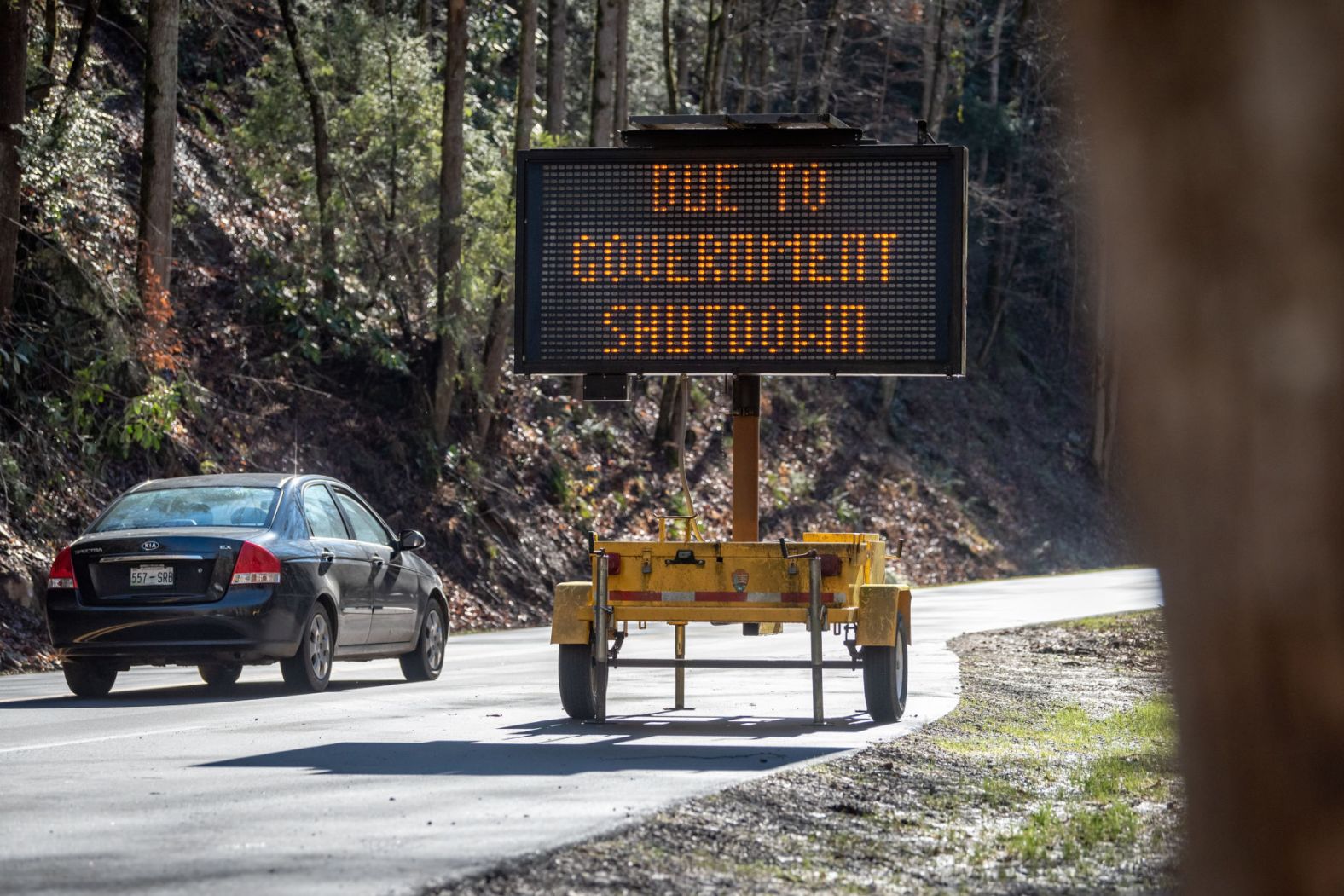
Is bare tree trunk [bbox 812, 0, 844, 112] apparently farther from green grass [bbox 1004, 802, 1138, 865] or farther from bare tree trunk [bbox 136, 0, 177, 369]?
green grass [bbox 1004, 802, 1138, 865]

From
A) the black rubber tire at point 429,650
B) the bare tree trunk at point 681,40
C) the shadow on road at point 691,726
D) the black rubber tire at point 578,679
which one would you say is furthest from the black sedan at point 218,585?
the bare tree trunk at point 681,40

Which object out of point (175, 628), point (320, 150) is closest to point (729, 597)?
point (175, 628)

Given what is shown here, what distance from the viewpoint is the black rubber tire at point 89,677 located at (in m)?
14.2

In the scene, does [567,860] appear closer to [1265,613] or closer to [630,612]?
[1265,613]

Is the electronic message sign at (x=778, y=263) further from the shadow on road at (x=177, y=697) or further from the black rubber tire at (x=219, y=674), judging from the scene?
the black rubber tire at (x=219, y=674)

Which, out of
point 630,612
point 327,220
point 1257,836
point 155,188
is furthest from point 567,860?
point 327,220

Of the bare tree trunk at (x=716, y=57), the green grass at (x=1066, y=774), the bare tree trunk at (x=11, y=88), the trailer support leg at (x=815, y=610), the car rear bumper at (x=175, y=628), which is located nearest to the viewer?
the green grass at (x=1066, y=774)

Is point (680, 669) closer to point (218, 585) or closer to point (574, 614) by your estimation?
point (574, 614)

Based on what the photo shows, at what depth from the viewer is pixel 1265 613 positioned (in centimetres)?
236

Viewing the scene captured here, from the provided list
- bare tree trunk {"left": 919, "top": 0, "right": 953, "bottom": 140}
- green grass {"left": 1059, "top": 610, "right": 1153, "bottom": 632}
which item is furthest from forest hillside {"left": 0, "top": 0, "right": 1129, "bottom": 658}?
green grass {"left": 1059, "top": 610, "right": 1153, "bottom": 632}

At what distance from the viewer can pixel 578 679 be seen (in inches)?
475

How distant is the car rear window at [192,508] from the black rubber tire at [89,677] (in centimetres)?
100

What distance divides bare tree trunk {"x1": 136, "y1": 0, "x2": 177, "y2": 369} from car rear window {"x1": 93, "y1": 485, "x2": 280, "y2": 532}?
8605mm

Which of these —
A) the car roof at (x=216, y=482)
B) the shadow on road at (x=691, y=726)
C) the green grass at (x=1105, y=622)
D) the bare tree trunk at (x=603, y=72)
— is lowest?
the green grass at (x=1105, y=622)
